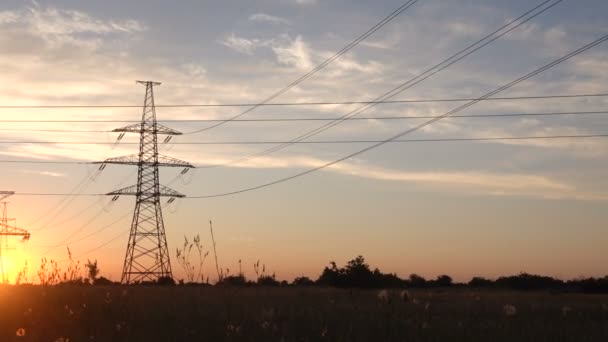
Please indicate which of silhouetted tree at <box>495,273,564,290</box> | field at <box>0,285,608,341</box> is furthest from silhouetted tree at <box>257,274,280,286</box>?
silhouetted tree at <box>495,273,564,290</box>

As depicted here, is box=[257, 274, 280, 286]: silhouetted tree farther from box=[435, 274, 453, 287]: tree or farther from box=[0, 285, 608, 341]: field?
box=[435, 274, 453, 287]: tree

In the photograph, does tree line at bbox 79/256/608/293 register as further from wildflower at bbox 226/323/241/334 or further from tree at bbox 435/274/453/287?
wildflower at bbox 226/323/241/334

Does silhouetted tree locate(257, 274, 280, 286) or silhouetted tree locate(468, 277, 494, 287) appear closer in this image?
silhouetted tree locate(257, 274, 280, 286)

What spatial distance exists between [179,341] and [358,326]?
8.10ft

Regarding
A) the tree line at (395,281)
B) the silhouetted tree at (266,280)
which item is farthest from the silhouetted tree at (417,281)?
the silhouetted tree at (266,280)

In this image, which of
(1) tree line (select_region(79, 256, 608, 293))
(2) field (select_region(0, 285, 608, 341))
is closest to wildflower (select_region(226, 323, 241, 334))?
(2) field (select_region(0, 285, 608, 341))

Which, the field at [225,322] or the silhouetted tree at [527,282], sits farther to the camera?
the silhouetted tree at [527,282]

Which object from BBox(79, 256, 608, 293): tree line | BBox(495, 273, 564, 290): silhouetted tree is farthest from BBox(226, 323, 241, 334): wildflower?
BBox(495, 273, 564, 290): silhouetted tree

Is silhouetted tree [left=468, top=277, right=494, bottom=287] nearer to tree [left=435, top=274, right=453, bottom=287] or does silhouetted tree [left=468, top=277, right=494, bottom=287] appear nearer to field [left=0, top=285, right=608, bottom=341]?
tree [left=435, top=274, right=453, bottom=287]

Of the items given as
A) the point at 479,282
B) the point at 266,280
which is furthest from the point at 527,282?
the point at 266,280

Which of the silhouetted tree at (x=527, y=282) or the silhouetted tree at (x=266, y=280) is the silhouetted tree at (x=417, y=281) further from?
the silhouetted tree at (x=266, y=280)

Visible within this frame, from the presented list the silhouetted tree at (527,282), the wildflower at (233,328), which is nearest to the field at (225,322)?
the wildflower at (233,328)

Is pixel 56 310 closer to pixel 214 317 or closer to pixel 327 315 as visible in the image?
pixel 214 317

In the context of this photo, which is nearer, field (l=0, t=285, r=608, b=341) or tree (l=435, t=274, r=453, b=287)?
field (l=0, t=285, r=608, b=341)
